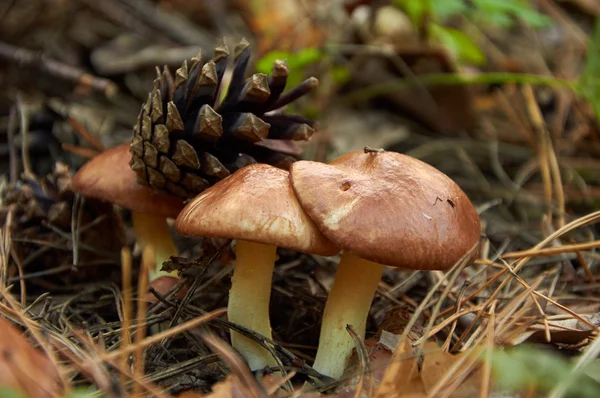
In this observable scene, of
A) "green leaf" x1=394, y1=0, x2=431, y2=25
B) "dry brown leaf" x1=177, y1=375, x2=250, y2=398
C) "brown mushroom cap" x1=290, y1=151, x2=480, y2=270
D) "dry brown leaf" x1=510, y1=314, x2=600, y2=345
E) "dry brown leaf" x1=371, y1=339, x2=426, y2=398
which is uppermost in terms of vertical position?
"green leaf" x1=394, y1=0, x2=431, y2=25

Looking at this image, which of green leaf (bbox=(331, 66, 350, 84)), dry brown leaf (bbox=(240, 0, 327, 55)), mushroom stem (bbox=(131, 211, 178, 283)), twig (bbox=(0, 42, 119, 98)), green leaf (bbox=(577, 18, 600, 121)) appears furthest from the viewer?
dry brown leaf (bbox=(240, 0, 327, 55))

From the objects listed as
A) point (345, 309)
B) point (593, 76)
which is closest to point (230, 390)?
point (345, 309)

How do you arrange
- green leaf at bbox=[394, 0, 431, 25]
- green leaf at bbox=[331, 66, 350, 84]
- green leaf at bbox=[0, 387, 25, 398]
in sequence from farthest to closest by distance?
green leaf at bbox=[331, 66, 350, 84] → green leaf at bbox=[394, 0, 431, 25] → green leaf at bbox=[0, 387, 25, 398]

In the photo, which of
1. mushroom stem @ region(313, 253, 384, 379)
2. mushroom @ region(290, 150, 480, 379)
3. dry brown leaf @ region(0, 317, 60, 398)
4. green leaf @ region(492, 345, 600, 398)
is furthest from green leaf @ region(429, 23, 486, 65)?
dry brown leaf @ region(0, 317, 60, 398)

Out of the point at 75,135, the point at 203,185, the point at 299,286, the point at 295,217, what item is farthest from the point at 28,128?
the point at 295,217

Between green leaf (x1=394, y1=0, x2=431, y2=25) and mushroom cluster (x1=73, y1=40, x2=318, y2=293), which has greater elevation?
green leaf (x1=394, y1=0, x2=431, y2=25)

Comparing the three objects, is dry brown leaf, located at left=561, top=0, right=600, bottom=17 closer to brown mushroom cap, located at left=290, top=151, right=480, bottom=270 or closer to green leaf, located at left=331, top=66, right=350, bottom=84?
green leaf, located at left=331, top=66, right=350, bottom=84

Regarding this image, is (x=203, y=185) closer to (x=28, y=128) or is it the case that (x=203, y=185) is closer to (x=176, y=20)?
(x=28, y=128)

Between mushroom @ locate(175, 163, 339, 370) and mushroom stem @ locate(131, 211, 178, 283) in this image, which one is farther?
mushroom stem @ locate(131, 211, 178, 283)
